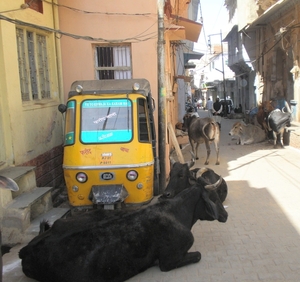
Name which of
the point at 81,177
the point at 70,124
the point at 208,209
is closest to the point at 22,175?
the point at 81,177

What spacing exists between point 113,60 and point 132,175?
4167 mm

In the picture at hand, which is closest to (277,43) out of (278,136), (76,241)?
(278,136)

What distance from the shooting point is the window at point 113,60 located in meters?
9.23

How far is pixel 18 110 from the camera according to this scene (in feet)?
22.5

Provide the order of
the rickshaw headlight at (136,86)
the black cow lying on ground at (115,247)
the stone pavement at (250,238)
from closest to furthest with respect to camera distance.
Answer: the black cow lying on ground at (115,247)
the stone pavement at (250,238)
the rickshaw headlight at (136,86)

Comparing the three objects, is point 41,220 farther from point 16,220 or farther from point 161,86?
point 161,86

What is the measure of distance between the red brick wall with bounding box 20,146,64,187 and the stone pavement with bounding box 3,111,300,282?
247cm

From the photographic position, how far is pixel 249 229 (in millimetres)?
5941

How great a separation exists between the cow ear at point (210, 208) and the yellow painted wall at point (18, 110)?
143 inches

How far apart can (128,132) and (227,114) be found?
2462cm

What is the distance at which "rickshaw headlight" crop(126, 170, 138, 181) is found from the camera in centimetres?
605

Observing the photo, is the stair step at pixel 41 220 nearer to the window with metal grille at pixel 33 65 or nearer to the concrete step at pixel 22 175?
the concrete step at pixel 22 175

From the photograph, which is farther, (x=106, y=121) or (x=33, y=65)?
(x=33, y=65)

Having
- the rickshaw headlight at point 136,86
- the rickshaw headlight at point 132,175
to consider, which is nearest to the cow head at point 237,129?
the rickshaw headlight at point 136,86
